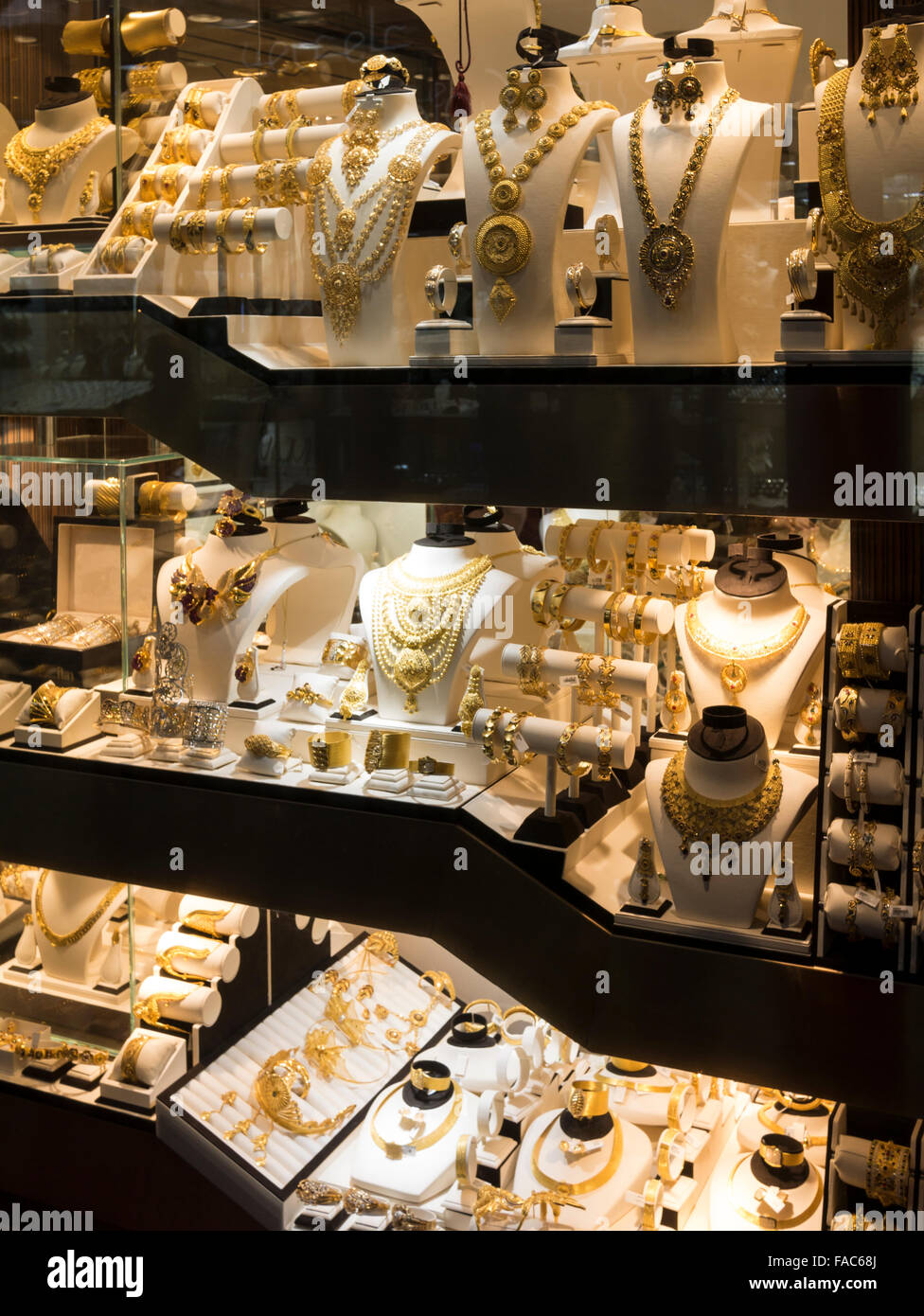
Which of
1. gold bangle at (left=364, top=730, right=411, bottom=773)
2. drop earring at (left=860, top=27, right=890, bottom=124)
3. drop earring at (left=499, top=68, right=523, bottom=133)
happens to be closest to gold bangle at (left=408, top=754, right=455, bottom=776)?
gold bangle at (left=364, top=730, right=411, bottom=773)

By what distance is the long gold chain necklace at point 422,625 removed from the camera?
231 cm

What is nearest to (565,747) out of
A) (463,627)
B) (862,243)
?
(463,627)

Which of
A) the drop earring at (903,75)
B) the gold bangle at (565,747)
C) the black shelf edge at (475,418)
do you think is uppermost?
the drop earring at (903,75)

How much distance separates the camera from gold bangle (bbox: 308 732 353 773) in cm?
227

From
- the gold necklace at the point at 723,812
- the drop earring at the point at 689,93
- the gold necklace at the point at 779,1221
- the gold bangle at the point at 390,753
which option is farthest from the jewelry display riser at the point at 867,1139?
the drop earring at the point at 689,93

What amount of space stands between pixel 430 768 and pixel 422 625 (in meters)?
0.26

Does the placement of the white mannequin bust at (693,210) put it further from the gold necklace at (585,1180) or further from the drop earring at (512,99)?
the gold necklace at (585,1180)

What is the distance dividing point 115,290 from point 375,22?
75 cm

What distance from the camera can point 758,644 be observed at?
6.82ft

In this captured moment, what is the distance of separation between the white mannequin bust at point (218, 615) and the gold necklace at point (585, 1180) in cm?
102

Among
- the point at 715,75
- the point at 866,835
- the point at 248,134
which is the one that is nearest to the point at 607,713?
the point at 866,835

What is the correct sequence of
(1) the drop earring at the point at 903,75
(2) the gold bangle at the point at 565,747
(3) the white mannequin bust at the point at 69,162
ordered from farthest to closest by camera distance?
(3) the white mannequin bust at the point at 69,162, (2) the gold bangle at the point at 565,747, (1) the drop earring at the point at 903,75
